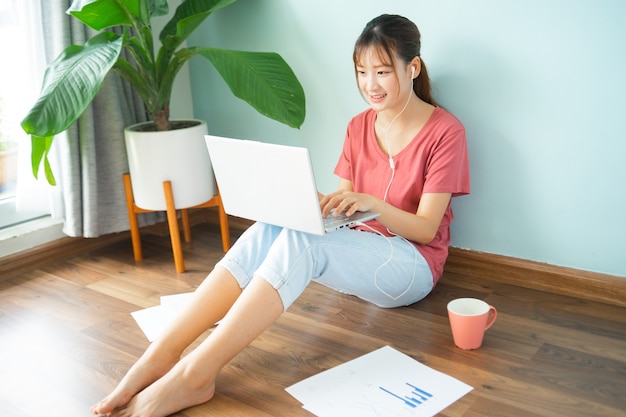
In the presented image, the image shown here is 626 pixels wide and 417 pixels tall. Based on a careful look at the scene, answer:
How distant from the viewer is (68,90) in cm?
189

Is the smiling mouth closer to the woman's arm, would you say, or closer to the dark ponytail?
the dark ponytail

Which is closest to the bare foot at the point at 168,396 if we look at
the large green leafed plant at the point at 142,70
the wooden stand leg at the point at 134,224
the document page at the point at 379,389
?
the document page at the point at 379,389

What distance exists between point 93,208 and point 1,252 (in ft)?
1.12

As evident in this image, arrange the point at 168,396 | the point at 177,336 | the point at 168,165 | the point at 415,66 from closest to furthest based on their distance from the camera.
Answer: the point at 168,396
the point at 177,336
the point at 415,66
the point at 168,165

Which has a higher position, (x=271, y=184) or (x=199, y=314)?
(x=271, y=184)

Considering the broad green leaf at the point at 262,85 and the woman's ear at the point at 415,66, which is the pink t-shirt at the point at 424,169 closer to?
the woman's ear at the point at 415,66

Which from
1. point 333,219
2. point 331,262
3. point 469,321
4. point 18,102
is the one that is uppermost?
point 18,102

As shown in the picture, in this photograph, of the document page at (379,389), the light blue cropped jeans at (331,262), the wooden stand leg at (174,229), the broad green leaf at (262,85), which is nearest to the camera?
the document page at (379,389)

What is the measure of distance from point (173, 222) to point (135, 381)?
0.86 meters

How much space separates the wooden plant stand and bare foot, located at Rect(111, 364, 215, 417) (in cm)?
84

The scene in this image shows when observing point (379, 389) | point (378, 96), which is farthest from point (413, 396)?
point (378, 96)

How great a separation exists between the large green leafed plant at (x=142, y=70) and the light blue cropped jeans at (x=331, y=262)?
57cm

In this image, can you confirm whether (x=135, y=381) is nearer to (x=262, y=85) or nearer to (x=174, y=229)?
(x=174, y=229)

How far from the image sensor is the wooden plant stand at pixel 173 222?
7.40ft
